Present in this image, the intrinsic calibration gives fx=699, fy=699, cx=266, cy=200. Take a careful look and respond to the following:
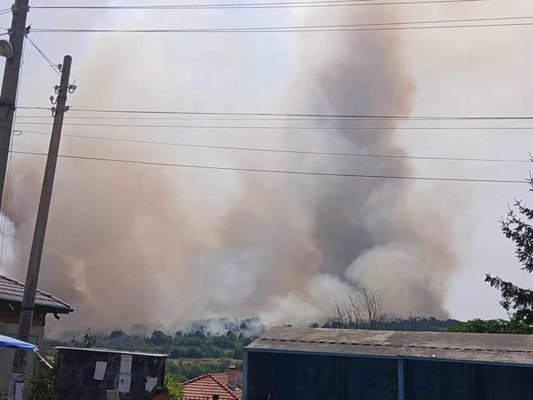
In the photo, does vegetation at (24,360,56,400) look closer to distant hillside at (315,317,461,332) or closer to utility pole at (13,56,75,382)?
utility pole at (13,56,75,382)

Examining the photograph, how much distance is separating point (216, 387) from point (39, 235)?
12182mm

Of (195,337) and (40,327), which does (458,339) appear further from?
(195,337)

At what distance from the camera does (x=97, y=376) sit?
11.4m

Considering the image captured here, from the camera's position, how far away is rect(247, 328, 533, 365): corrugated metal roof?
38.0 feet

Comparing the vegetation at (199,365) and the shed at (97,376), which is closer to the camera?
the shed at (97,376)

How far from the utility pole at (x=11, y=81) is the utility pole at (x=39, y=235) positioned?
187cm

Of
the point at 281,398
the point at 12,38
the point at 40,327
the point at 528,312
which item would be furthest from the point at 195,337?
the point at 12,38

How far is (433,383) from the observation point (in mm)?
13281

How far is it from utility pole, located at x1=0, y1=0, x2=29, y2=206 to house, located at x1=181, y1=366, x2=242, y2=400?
1109 cm

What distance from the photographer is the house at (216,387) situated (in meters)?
20.7

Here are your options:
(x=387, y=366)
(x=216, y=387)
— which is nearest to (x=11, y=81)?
(x=387, y=366)

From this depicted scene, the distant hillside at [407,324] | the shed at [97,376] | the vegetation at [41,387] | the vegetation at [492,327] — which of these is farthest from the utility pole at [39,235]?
the distant hillside at [407,324]

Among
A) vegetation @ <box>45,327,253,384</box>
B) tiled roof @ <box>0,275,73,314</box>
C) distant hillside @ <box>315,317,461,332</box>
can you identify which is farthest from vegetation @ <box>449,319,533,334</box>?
vegetation @ <box>45,327,253,384</box>

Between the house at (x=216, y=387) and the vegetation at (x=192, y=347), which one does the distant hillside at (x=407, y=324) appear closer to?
the house at (x=216, y=387)
